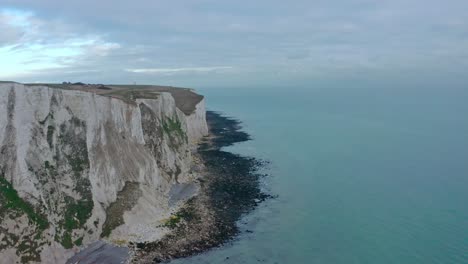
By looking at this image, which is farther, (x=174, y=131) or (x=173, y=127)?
(x=173, y=127)

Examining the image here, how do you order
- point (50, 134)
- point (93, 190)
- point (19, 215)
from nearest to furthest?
1. point (19, 215)
2. point (50, 134)
3. point (93, 190)

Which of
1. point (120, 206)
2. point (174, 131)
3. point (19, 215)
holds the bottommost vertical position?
point (120, 206)

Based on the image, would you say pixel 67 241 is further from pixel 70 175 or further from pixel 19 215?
pixel 70 175

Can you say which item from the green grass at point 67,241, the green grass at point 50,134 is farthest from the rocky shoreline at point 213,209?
the green grass at point 50,134

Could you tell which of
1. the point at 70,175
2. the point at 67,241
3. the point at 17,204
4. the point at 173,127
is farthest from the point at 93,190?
the point at 173,127

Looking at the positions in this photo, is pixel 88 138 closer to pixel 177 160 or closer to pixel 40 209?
pixel 40 209

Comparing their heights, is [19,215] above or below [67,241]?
above

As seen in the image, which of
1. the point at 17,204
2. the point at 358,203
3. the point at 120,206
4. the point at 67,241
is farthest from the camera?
the point at 358,203
